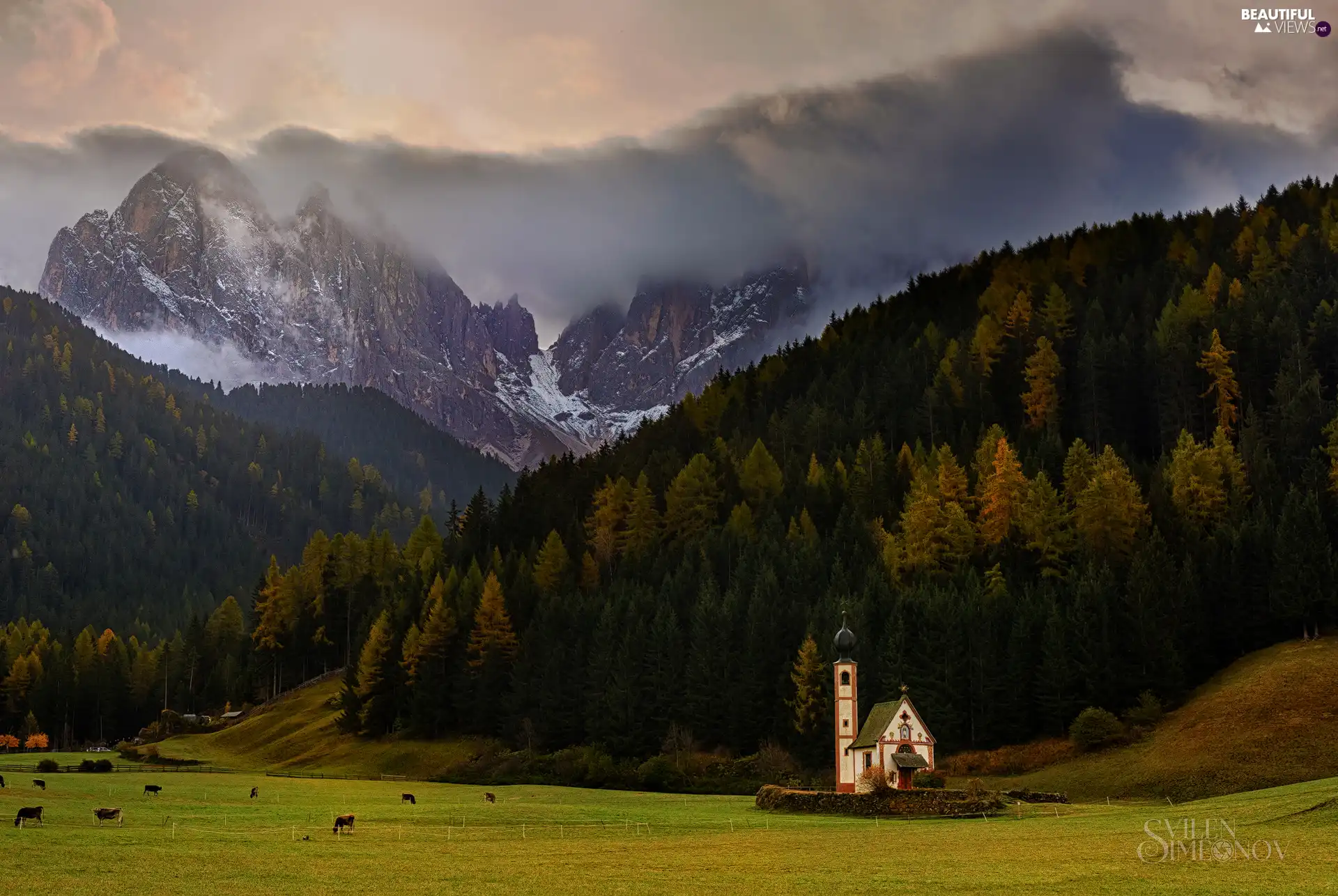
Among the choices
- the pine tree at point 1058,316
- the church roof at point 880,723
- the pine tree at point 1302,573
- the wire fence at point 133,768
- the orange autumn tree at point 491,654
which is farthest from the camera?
the pine tree at point 1058,316

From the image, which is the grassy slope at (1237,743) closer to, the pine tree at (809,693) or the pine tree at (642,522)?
the pine tree at (809,693)

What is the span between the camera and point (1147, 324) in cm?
15675

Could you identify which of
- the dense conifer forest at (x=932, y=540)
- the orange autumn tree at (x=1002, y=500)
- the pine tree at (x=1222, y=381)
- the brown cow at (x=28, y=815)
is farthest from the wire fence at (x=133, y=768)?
the pine tree at (x=1222, y=381)

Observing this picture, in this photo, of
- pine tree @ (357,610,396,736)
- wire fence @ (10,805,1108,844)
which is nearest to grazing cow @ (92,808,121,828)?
wire fence @ (10,805,1108,844)

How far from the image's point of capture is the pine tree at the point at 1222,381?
136 meters

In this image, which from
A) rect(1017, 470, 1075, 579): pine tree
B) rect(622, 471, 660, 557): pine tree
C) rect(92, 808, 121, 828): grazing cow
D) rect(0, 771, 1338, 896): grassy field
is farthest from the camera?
rect(622, 471, 660, 557): pine tree

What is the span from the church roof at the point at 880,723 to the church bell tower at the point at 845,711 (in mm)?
812

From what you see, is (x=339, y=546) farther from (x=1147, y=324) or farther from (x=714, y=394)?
(x=1147, y=324)

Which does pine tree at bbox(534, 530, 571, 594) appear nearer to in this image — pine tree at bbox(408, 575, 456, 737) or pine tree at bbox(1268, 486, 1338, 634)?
pine tree at bbox(408, 575, 456, 737)

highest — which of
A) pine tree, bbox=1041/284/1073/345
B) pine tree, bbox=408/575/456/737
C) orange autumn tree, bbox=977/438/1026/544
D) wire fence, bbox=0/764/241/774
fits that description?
pine tree, bbox=1041/284/1073/345

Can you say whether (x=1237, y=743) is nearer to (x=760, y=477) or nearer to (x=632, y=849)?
(x=632, y=849)

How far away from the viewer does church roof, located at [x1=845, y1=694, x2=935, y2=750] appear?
8438 centimetres

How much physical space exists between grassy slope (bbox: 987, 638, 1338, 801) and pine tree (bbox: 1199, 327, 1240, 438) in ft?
127

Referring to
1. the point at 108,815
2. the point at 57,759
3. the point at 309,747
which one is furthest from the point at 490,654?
the point at 108,815
